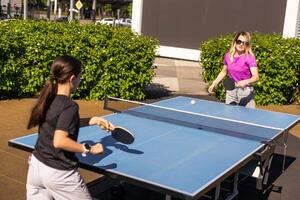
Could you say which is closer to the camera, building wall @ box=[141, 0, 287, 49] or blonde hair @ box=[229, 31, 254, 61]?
blonde hair @ box=[229, 31, 254, 61]

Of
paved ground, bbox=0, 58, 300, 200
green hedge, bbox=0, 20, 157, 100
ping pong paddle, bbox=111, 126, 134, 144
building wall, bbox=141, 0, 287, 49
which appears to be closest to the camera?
ping pong paddle, bbox=111, 126, 134, 144

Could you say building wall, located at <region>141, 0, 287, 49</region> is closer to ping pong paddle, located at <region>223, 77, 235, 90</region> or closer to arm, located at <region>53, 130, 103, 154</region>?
ping pong paddle, located at <region>223, 77, 235, 90</region>

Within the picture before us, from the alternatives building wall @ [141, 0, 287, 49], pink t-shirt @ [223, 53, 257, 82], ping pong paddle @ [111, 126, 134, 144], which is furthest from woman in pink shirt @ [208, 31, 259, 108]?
building wall @ [141, 0, 287, 49]

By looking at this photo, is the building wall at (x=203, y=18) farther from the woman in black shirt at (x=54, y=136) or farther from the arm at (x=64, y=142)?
the arm at (x=64, y=142)

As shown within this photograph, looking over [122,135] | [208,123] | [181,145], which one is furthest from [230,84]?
[122,135]

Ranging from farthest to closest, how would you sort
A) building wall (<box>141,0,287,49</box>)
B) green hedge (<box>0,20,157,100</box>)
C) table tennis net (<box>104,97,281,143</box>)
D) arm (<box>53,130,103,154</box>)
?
1. building wall (<box>141,0,287,49</box>)
2. green hedge (<box>0,20,157,100</box>)
3. table tennis net (<box>104,97,281,143</box>)
4. arm (<box>53,130,103,154</box>)

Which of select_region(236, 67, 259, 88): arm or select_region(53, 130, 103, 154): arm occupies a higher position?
select_region(236, 67, 259, 88): arm

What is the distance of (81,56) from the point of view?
9.67 m

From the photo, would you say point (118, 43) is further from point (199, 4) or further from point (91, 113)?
point (199, 4)

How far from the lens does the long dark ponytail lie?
3.30 m

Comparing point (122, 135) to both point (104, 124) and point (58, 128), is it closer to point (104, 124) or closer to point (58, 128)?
point (104, 124)

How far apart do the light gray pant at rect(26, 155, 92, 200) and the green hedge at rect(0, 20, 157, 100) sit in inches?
238

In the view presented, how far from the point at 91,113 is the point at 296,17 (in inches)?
434

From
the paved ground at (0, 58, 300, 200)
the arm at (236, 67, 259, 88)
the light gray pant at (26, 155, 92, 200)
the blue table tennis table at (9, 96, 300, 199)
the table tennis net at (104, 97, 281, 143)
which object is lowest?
the paved ground at (0, 58, 300, 200)
